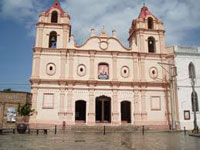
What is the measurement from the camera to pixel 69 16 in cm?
3316

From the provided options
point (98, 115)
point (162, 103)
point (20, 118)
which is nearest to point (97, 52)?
point (98, 115)

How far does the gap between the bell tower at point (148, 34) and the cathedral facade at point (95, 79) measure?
159 mm

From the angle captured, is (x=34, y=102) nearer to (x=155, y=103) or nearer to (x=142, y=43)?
(x=155, y=103)

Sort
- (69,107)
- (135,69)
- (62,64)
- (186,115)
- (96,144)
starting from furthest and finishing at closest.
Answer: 1. (135,69)
2. (62,64)
3. (186,115)
4. (69,107)
5. (96,144)

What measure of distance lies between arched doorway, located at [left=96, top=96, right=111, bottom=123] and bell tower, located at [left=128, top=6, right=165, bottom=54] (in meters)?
9.17

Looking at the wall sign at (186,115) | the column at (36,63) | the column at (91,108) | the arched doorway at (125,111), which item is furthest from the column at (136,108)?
the column at (36,63)

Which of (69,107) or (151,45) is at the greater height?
(151,45)

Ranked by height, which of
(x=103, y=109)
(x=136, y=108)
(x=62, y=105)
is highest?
(x=62, y=105)

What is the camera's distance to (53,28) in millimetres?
32188

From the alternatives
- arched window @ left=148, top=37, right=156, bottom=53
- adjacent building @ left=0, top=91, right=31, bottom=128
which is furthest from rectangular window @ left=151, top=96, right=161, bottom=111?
adjacent building @ left=0, top=91, right=31, bottom=128

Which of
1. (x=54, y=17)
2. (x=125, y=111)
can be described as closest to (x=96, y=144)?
(x=125, y=111)

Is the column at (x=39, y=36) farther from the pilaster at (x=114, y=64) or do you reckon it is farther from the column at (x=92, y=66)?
the pilaster at (x=114, y=64)

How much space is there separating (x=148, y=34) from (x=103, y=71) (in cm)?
985

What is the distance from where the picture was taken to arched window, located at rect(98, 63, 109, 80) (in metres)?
31.1
